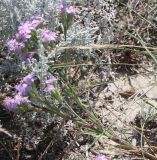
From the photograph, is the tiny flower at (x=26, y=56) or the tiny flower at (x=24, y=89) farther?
the tiny flower at (x=26, y=56)

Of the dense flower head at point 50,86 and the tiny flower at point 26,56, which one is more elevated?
the tiny flower at point 26,56

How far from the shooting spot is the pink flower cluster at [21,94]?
5.53ft

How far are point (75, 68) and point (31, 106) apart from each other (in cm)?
56

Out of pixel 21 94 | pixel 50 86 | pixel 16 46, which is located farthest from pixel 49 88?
pixel 16 46

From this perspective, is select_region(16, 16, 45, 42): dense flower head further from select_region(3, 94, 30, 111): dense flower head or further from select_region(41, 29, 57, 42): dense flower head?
select_region(3, 94, 30, 111): dense flower head

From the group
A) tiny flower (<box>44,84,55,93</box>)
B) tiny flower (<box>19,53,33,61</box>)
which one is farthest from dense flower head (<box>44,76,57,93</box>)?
tiny flower (<box>19,53,33,61</box>)

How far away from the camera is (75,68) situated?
228 cm

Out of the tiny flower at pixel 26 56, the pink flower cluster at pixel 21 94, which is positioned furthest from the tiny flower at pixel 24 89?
the tiny flower at pixel 26 56

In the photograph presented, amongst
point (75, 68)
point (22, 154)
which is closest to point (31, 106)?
point (22, 154)

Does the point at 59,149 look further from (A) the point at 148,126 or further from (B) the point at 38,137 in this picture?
(A) the point at 148,126

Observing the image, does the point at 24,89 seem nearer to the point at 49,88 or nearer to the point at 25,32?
the point at 49,88

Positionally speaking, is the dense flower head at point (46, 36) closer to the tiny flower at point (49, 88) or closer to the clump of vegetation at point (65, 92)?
the clump of vegetation at point (65, 92)

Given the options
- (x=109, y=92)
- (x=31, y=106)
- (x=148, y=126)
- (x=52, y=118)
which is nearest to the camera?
(x=31, y=106)

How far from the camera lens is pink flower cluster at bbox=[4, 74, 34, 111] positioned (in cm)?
168
